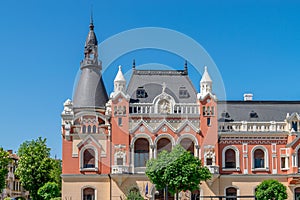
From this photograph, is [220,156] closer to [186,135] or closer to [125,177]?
[186,135]

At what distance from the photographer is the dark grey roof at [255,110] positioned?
215 ft

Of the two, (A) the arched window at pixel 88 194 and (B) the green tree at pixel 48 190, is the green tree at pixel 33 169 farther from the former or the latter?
(A) the arched window at pixel 88 194

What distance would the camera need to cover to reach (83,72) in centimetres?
6756

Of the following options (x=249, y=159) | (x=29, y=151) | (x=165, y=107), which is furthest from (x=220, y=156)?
(x=29, y=151)

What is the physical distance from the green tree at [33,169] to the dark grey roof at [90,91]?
1658 cm

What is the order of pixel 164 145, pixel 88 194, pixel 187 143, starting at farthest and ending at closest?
pixel 187 143
pixel 164 145
pixel 88 194

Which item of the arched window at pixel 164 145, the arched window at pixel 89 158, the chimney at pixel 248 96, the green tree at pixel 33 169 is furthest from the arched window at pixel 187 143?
the green tree at pixel 33 169

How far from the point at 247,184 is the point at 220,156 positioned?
13.6 ft

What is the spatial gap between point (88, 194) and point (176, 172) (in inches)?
464

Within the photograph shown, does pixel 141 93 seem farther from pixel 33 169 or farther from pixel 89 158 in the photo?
pixel 33 169

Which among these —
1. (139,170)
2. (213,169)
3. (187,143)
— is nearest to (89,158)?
(139,170)

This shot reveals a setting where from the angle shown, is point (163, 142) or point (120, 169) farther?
point (163, 142)

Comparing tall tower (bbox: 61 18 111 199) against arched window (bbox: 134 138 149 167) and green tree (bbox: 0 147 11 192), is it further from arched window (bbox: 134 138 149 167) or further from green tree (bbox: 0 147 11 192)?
green tree (bbox: 0 147 11 192)

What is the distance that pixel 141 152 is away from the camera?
62250 millimetres
